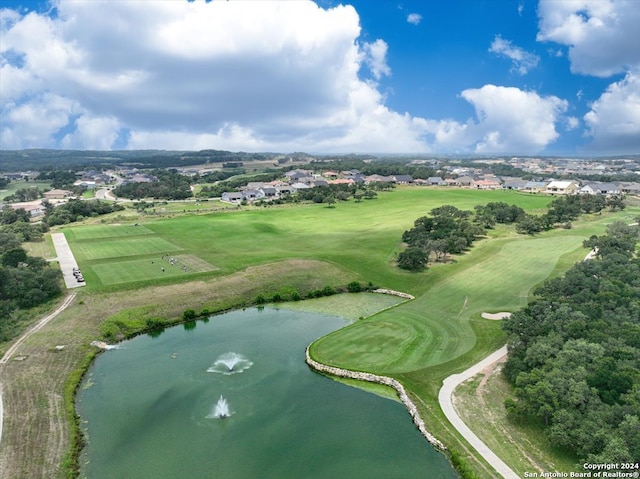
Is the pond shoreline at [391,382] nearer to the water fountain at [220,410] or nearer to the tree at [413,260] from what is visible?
the water fountain at [220,410]

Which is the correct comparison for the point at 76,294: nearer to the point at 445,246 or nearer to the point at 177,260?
the point at 177,260

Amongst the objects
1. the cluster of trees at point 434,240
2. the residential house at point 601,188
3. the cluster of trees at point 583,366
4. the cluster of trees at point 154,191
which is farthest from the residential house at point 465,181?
the cluster of trees at point 583,366

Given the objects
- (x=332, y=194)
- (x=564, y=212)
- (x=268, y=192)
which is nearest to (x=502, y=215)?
(x=564, y=212)

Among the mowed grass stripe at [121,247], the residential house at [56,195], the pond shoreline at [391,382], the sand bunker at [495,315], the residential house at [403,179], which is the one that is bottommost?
the pond shoreline at [391,382]

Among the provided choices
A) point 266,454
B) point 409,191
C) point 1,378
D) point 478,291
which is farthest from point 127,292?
point 409,191

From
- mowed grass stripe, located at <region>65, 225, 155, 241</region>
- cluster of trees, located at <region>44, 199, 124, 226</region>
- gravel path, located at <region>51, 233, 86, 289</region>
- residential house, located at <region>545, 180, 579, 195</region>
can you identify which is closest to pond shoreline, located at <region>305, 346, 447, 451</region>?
gravel path, located at <region>51, 233, 86, 289</region>

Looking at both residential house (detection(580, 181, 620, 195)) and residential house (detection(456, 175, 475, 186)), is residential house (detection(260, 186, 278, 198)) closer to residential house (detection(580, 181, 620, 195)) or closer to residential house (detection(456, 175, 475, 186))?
residential house (detection(456, 175, 475, 186))
